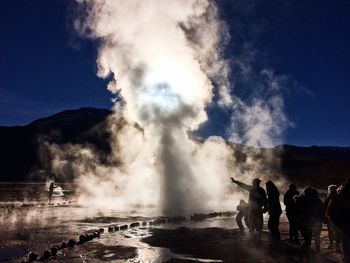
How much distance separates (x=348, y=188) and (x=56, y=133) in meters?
179

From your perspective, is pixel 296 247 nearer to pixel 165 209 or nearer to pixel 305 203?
pixel 305 203

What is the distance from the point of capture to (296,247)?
47.0 ft

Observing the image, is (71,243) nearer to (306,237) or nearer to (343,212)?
(306,237)

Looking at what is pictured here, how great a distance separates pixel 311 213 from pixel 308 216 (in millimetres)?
186

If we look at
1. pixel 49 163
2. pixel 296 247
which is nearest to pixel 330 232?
pixel 296 247

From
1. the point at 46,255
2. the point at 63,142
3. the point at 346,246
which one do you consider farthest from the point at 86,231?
the point at 63,142

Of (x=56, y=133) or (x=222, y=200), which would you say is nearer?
(x=222, y=200)

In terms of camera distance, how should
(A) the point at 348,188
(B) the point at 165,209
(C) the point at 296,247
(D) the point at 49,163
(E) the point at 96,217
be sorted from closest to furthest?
(A) the point at 348,188, (C) the point at 296,247, (E) the point at 96,217, (B) the point at 165,209, (D) the point at 49,163

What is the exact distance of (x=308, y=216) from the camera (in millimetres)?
12773

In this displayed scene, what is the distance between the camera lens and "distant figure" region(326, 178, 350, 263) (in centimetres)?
862

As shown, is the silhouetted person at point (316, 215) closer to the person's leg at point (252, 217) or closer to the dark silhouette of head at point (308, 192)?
the dark silhouette of head at point (308, 192)

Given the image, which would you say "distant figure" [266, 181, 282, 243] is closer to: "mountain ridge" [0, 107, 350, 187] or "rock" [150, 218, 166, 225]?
"rock" [150, 218, 166, 225]

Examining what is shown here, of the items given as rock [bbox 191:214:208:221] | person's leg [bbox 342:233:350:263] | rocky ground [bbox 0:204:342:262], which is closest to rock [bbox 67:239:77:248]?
rocky ground [bbox 0:204:342:262]

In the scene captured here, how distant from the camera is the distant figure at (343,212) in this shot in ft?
28.3
